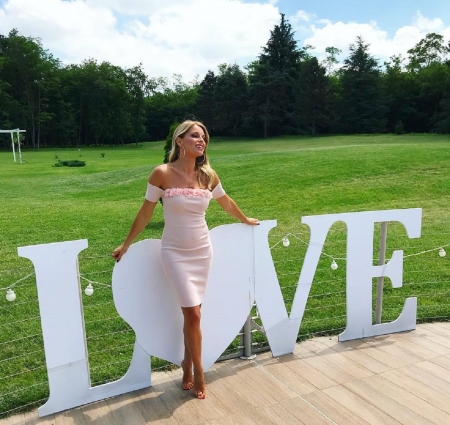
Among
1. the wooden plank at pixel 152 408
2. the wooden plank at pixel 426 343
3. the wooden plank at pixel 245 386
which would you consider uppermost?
the wooden plank at pixel 152 408

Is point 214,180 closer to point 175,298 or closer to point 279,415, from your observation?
point 175,298

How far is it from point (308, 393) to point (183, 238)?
1.39 meters

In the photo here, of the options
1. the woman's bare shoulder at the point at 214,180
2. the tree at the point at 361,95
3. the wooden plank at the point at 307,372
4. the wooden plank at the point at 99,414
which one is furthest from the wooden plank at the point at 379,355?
the tree at the point at 361,95

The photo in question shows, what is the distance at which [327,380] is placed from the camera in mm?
3293

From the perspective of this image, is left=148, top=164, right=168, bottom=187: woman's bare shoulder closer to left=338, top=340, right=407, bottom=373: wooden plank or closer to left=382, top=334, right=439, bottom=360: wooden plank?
left=338, top=340, right=407, bottom=373: wooden plank

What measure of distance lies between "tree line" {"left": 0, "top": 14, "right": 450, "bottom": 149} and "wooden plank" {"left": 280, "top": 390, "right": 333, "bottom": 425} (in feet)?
148

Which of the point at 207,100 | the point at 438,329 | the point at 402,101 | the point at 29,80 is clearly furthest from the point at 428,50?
the point at 438,329

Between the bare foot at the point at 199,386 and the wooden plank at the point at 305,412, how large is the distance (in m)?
0.53

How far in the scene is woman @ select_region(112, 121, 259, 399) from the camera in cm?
291

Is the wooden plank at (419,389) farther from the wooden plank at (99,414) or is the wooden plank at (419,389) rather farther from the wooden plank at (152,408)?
the wooden plank at (99,414)

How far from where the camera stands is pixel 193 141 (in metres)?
2.98

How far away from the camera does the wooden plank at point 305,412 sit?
2805 millimetres

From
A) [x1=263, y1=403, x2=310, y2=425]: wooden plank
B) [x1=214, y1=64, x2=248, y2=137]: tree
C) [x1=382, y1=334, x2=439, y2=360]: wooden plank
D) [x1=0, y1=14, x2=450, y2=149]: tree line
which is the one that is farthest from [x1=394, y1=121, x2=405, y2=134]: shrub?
[x1=263, y1=403, x2=310, y2=425]: wooden plank

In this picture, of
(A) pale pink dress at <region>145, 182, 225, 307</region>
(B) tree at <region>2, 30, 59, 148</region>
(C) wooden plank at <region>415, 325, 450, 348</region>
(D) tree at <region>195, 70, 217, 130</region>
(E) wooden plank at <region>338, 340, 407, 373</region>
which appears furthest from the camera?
(D) tree at <region>195, 70, 217, 130</region>
